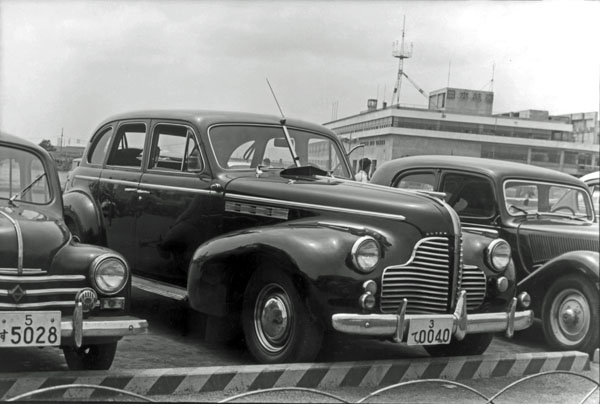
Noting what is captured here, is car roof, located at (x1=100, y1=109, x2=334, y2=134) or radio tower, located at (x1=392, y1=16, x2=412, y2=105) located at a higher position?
radio tower, located at (x1=392, y1=16, x2=412, y2=105)

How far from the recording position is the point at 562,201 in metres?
4.14

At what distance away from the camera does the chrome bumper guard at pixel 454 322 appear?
3.15 m

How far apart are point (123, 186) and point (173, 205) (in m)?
0.26

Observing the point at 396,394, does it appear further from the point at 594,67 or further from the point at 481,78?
the point at 594,67

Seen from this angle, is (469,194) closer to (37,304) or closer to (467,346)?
(467,346)

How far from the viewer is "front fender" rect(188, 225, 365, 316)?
3211mm

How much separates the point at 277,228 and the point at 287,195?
20cm

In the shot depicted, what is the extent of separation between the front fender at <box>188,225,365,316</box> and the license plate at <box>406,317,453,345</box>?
0.31 meters

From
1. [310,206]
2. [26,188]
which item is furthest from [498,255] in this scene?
[26,188]

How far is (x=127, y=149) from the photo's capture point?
12.3 ft

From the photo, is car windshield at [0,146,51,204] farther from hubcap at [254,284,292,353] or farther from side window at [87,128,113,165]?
hubcap at [254,284,292,353]

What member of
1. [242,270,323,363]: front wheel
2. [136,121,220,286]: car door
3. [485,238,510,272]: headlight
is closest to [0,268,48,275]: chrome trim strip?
[136,121,220,286]: car door

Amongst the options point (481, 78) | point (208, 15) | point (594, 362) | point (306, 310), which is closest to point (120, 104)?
point (208, 15)

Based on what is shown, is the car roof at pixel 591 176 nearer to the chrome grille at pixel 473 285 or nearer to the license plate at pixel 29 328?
the chrome grille at pixel 473 285
